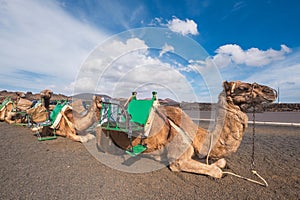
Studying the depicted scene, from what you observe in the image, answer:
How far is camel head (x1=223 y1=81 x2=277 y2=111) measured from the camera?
11.2ft

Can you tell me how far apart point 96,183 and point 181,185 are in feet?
5.36

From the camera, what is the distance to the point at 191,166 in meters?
3.72

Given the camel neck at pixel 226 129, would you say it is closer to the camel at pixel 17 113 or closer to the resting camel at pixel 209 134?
the resting camel at pixel 209 134

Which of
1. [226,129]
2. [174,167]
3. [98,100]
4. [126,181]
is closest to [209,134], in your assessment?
[226,129]

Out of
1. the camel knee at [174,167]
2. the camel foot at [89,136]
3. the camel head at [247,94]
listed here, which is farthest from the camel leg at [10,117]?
the camel head at [247,94]

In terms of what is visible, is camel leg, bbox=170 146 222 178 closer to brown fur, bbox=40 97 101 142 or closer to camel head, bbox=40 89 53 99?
brown fur, bbox=40 97 101 142

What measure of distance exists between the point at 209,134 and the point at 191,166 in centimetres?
86

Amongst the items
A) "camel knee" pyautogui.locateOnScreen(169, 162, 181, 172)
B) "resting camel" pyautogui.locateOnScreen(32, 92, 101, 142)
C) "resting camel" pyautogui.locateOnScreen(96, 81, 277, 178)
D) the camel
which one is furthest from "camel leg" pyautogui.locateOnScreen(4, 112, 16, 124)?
"camel knee" pyautogui.locateOnScreen(169, 162, 181, 172)

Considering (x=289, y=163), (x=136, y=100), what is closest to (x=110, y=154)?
(x=136, y=100)

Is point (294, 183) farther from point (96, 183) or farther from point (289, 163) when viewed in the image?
point (96, 183)

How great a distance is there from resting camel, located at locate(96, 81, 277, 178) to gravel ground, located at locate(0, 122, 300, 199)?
1.14 ft

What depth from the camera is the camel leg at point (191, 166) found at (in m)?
3.62

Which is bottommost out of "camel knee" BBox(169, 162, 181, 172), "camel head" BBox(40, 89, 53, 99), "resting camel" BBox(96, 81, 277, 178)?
"camel knee" BBox(169, 162, 181, 172)

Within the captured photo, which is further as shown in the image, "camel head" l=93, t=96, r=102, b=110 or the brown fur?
the brown fur
